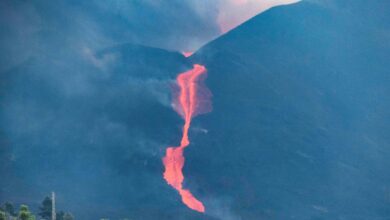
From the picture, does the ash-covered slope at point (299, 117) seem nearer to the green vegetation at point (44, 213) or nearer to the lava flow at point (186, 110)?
the lava flow at point (186, 110)

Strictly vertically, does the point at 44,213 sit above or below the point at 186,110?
below

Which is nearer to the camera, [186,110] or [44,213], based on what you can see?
[44,213]

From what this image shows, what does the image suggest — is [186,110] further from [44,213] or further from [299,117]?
Result: [44,213]

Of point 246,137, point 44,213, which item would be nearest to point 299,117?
point 246,137

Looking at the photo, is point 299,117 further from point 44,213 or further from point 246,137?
point 44,213

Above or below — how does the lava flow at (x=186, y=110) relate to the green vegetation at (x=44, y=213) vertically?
above

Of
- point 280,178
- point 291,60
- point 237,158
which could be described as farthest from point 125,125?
point 291,60

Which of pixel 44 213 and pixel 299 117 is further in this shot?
pixel 299 117
